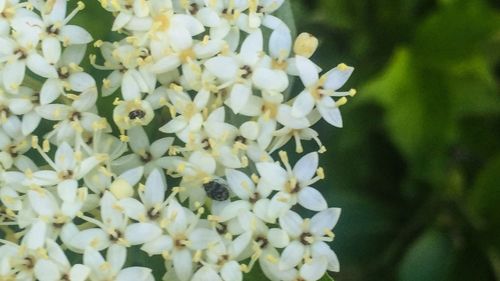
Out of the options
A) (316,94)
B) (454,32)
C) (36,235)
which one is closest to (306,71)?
(316,94)

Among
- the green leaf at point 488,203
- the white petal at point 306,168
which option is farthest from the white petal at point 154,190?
the green leaf at point 488,203

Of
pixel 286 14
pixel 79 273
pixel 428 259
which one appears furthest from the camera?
pixel 428 259

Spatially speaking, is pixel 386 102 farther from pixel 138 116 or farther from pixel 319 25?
pixel 138 116

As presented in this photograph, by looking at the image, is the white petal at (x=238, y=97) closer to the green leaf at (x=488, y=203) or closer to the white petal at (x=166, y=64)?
the white petal at (x=166, y=64)

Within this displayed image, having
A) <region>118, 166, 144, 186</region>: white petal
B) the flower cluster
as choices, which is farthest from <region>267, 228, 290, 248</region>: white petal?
<region>118, 166, 144, 186</region>: white petal

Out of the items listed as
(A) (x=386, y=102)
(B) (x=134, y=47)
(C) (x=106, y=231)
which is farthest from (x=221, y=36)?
(A) (x=386, y=102)

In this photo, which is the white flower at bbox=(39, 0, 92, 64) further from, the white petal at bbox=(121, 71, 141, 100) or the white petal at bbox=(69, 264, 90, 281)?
the white petal at bbox=(69, 264, 90, 281)

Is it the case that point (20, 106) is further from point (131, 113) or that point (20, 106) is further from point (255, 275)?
point (255, 275)
